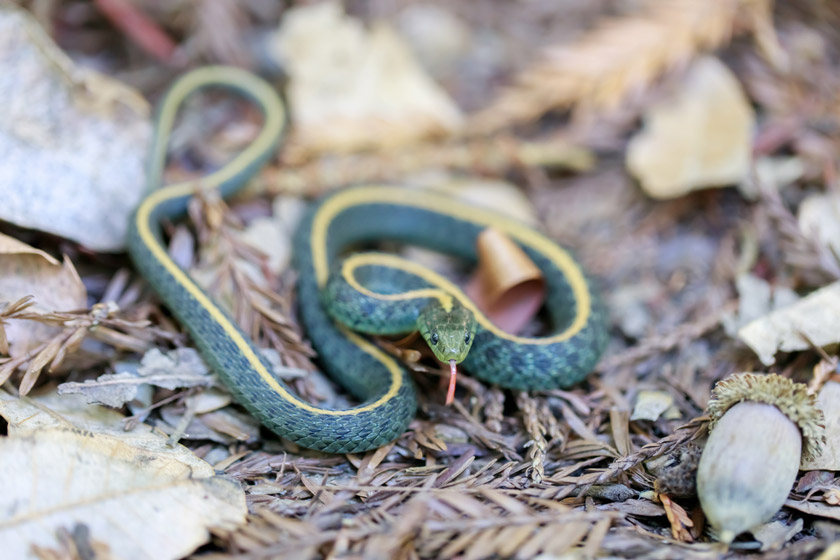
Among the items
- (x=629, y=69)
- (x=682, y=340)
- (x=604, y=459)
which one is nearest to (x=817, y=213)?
(x=682, y=340)

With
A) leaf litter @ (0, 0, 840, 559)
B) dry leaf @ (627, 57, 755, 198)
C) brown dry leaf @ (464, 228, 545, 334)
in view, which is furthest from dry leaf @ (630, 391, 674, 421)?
dry leaf @ (627, 57, 755, 198)

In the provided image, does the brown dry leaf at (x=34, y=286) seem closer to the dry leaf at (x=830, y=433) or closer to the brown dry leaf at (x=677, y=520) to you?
the brown dry leaf at (x=677, y=520)

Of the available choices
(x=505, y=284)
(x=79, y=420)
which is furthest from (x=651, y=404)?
(x=79, y=420)

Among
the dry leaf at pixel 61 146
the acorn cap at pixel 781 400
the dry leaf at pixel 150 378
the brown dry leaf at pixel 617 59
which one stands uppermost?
the brown dry leaf at pixel 617 59

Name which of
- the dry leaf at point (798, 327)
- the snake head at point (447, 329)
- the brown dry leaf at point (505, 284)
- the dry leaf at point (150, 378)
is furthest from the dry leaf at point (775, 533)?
the dry leaf at point (150, 378)

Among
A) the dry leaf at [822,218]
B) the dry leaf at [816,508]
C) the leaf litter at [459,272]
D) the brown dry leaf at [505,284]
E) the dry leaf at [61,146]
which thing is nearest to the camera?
the leaf litter at [459,272]

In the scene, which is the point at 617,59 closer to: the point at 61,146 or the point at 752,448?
the point at 752,448

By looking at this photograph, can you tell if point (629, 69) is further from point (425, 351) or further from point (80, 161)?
point (80, 161)
